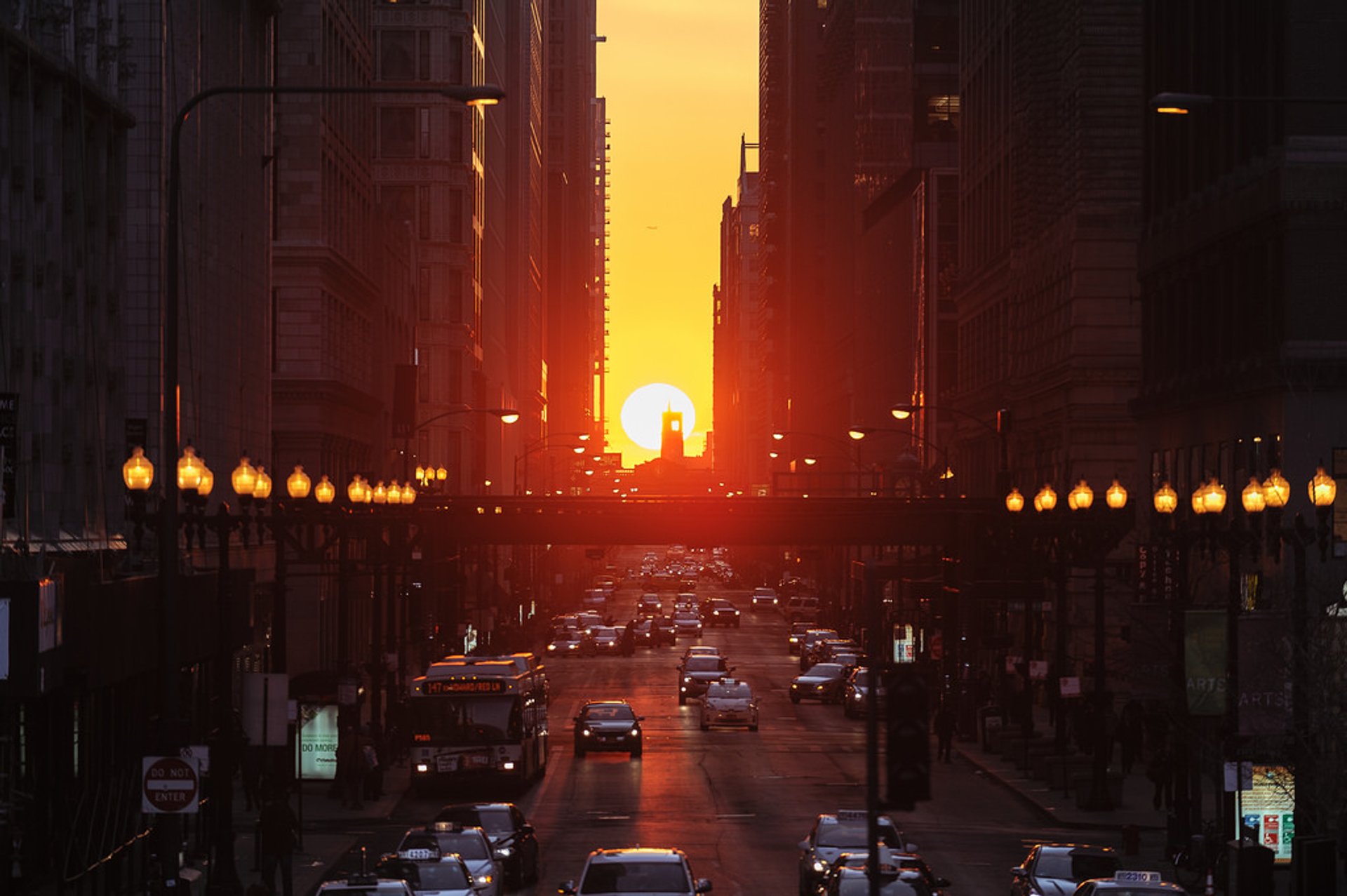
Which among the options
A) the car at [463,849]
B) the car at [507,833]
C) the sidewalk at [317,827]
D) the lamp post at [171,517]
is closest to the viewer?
the lamp post at [171,517]

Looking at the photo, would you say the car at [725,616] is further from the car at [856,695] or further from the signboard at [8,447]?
the signboard at [8,447]

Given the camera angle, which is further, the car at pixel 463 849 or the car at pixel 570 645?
the car at pixel 570 645

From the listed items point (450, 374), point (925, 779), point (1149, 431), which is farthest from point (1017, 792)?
point (450, 374)

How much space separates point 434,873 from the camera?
30.8 metres

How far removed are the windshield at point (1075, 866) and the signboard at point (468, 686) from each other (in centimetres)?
2303

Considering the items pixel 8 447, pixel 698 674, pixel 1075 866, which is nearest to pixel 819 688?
pixel 698 674

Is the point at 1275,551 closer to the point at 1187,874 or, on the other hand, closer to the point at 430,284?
the point at 1187,874

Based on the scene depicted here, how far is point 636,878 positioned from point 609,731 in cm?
3518

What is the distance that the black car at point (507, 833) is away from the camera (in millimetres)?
36812

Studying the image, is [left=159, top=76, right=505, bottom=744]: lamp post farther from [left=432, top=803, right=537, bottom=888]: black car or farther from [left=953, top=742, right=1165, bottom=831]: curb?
[left=953, top=742, right=1165, bottom=831]: curb

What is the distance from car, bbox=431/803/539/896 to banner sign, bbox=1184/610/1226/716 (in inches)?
419

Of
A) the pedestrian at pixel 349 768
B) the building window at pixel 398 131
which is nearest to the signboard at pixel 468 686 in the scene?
the pedestrian at pixel 349 768

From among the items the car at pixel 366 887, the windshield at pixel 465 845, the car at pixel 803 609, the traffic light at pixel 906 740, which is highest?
the traffic light at pixel 906 740

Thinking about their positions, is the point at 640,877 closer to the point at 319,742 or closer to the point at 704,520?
the point at 319,742
